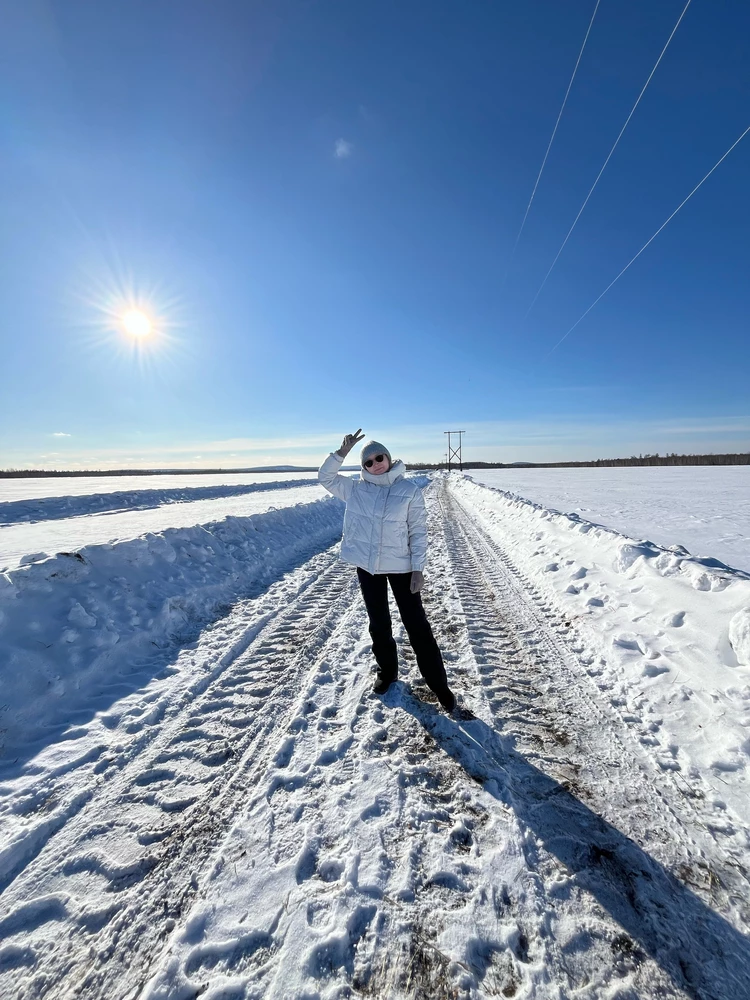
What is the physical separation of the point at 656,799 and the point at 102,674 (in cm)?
473

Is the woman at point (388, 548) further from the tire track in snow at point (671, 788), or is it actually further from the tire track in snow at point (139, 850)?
the tire track in snow at point (671, 788)

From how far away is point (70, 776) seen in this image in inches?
108

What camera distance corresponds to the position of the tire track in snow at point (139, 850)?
1695mm

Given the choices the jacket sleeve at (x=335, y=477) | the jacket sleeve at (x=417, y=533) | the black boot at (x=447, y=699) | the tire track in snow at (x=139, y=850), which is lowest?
the tire track in snow at (x=139, y=850)

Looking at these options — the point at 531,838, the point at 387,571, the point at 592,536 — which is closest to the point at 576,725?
A: the point at 531,838

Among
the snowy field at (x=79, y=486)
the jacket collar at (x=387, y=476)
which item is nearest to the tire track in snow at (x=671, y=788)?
the jacket collar at (x=387, y=476)

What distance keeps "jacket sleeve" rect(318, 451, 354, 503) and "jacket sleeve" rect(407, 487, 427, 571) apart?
24.3 inches

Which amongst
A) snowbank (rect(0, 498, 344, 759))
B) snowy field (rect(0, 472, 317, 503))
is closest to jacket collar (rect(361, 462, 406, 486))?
snowbank (rect(0, 498, 344, 759))

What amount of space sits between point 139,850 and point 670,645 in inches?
181

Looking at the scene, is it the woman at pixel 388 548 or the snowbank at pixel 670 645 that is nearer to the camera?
the snowbank at pixel 670 645

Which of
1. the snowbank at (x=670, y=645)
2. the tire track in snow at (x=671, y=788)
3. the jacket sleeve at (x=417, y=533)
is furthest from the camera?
the jacket sleeve at (x=417, y=533)

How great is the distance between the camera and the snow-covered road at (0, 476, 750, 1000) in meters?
1.66

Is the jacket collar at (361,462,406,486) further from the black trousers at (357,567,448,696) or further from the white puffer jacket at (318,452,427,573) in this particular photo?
the black trousers at (357,567,448,696)

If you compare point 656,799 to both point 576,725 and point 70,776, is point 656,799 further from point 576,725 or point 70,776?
point 70,776
